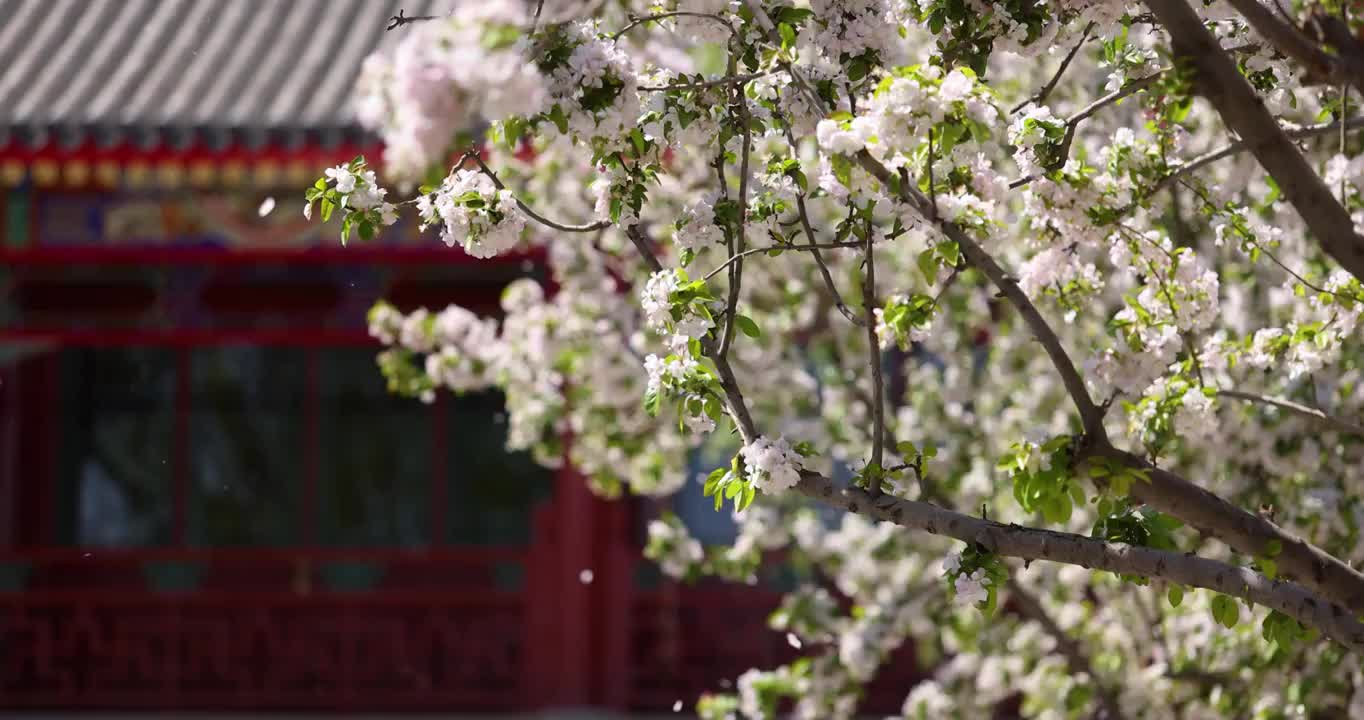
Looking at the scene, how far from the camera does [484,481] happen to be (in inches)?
414

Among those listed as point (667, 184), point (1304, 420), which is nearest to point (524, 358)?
point (667, 184)

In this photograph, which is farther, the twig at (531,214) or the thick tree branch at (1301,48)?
the twig at (531,214)

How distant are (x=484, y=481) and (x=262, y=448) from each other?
1.40 metres

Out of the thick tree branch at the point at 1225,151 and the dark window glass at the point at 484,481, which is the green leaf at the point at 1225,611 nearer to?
the thick tree branch at the point at 1225,151

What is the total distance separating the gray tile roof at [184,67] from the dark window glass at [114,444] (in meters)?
1.99

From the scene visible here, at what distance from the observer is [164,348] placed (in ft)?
35.3

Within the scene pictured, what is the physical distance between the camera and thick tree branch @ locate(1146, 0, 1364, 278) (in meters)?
2.93

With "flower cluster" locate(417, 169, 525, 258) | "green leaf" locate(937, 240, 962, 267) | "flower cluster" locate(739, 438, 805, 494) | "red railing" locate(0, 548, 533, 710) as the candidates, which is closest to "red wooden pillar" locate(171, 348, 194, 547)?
"red railing" locate(0, 548, 533, 710)

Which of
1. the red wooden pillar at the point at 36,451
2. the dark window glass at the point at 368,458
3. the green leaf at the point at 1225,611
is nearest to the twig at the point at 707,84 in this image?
the green leaf at the point at 1225,611

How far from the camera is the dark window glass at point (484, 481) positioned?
10492 mm

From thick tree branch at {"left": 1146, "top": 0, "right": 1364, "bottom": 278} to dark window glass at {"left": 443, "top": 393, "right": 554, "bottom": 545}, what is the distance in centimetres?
780

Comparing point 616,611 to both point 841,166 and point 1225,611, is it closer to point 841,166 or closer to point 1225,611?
point 1225,611

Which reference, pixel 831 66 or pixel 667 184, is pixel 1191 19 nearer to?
pixel 831 66

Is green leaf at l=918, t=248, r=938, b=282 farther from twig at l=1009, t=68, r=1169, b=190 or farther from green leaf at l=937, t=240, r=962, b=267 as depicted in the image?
twig at l=1009, t=68, r=1169, b=190
